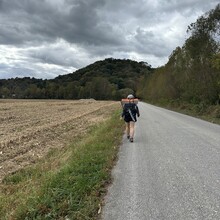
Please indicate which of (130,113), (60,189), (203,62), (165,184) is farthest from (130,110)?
(203,62)

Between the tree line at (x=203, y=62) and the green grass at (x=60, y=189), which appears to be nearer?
the green grass at (x=60, y=189)

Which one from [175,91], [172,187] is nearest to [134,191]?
[172,187]

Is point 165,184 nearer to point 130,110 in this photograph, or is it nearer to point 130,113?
point 130,113

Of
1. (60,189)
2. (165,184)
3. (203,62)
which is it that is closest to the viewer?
(60,189)

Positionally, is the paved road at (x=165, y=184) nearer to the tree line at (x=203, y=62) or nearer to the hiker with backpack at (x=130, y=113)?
the hiker with backpack at (x=130, y=113)

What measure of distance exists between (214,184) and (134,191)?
1.71 metres

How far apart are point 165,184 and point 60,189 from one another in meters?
2.13

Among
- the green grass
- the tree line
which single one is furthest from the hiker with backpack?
the tree line

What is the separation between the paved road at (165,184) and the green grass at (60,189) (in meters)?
0.30

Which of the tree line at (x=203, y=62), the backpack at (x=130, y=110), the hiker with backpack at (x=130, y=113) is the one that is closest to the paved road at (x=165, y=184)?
the hiker with backpack at (x=130, y=113)

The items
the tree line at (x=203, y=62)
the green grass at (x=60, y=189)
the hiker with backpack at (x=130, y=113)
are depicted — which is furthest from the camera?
the tree line at (x=203, y=62)

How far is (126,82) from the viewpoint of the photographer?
17850 centimetres

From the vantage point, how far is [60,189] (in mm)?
6066

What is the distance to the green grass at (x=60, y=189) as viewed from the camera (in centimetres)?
510
